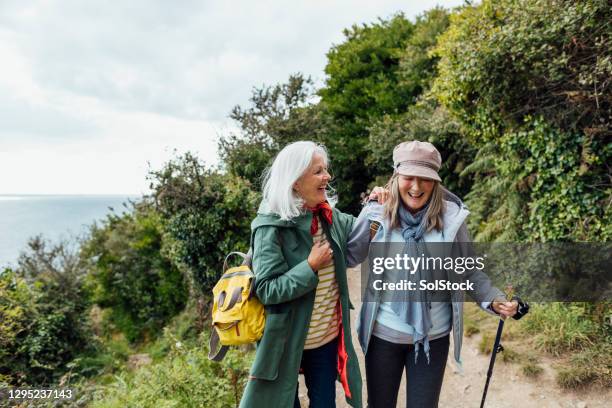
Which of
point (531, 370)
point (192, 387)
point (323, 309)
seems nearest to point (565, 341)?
point (531, 370)

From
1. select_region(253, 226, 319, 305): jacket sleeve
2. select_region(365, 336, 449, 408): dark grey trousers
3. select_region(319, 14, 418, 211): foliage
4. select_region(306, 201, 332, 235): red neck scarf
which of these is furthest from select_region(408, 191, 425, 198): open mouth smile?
select_region(319, 14, 418, 211): foliage

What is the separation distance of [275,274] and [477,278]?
3.91 feet

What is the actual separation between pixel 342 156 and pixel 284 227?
11.4 meters

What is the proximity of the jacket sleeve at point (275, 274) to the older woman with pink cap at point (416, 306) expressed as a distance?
20.2 inches

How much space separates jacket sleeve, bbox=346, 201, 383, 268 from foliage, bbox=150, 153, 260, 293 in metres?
5.35

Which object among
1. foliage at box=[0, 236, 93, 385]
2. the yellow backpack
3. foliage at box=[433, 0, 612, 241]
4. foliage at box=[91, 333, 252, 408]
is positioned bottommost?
foliage at box=[0, 236, 93, 385]

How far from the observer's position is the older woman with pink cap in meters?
2.22

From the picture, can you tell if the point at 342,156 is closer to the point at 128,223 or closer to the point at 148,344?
the point at 128,223

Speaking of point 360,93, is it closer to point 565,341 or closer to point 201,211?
point 201,211

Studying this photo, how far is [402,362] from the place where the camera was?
7.75 ft

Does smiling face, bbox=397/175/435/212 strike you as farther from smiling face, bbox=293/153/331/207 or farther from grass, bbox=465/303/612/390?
grass, bbox=465/303/612/390

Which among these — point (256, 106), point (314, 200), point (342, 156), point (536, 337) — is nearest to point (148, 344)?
point (256, 106)

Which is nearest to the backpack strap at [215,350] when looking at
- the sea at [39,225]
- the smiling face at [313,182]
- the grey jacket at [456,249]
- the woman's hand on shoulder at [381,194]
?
the grey jacket at [456,249]

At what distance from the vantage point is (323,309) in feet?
7.68
